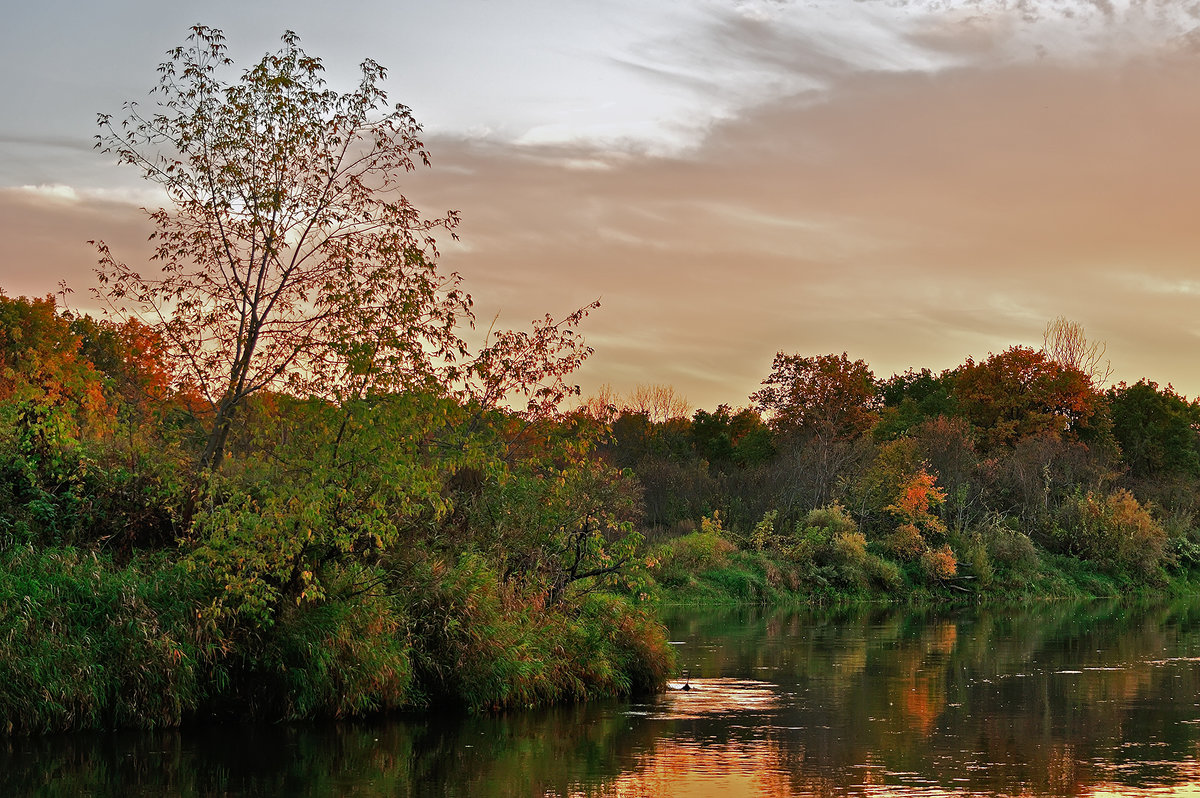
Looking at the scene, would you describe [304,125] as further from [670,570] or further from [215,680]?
[670,570]

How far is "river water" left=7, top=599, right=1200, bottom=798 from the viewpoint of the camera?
1581cm

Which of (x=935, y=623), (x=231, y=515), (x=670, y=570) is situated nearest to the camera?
(x=231, y=515)

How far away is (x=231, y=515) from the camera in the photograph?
19.7 m

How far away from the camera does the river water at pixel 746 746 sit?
15.8 m

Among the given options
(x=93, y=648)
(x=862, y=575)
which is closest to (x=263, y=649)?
(x=93, y=648)

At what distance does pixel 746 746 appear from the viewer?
18828 mm

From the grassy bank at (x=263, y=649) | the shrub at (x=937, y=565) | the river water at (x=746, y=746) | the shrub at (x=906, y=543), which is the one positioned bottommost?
the river water at (x=746, y=746)

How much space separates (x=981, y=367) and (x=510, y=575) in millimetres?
63772

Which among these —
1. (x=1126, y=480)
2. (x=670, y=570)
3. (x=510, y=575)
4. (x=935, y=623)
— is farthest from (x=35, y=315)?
(x=1126, y=480)

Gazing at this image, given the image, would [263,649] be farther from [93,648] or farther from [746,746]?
[746,746]

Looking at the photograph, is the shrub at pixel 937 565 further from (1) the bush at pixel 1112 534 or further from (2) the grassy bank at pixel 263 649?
(2) the grassy bank at pixel 263 649

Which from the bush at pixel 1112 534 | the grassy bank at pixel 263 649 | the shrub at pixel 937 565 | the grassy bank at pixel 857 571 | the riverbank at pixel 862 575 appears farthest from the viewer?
the bush at pixel 1112 534

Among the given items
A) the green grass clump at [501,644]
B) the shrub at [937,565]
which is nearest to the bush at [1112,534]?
the shrub at [937,565]

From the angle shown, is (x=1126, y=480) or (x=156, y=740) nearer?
(x=156, y=740)
